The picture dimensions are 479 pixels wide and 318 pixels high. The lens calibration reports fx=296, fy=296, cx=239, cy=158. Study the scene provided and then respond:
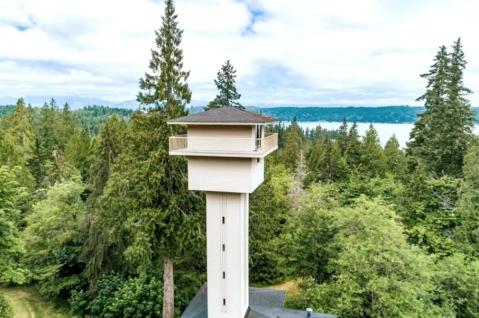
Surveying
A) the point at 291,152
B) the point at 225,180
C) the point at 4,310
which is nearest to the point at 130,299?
the point at 4,310

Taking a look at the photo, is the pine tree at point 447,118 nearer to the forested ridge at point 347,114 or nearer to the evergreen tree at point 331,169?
the forested ridge at point 347,114

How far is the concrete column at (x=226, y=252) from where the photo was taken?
514 inches

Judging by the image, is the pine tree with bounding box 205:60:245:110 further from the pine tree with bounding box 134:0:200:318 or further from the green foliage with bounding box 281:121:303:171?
the green foliage with bounding box 281:121:303:171

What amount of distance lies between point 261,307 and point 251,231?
6.40 meters

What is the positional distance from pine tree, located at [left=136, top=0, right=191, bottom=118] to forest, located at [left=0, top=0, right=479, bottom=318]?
0.06 m

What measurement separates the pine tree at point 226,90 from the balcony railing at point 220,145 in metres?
10.8

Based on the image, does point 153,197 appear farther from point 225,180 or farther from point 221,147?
point 221,147

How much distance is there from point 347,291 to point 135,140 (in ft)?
42.6

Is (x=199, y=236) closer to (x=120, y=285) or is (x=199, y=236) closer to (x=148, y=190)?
(x=148, y=190)

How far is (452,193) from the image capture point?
66.7ft

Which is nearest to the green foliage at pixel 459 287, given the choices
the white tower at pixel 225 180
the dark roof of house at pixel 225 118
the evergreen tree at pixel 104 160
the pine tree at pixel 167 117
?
the white tower at pixel 225 180

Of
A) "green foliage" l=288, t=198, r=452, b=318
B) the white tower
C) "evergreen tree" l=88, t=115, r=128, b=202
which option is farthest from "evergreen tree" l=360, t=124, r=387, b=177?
"evergreen tree" l=88, t=115, r=128, b=202

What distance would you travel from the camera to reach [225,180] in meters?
12.7

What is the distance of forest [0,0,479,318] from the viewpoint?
14484 mm
